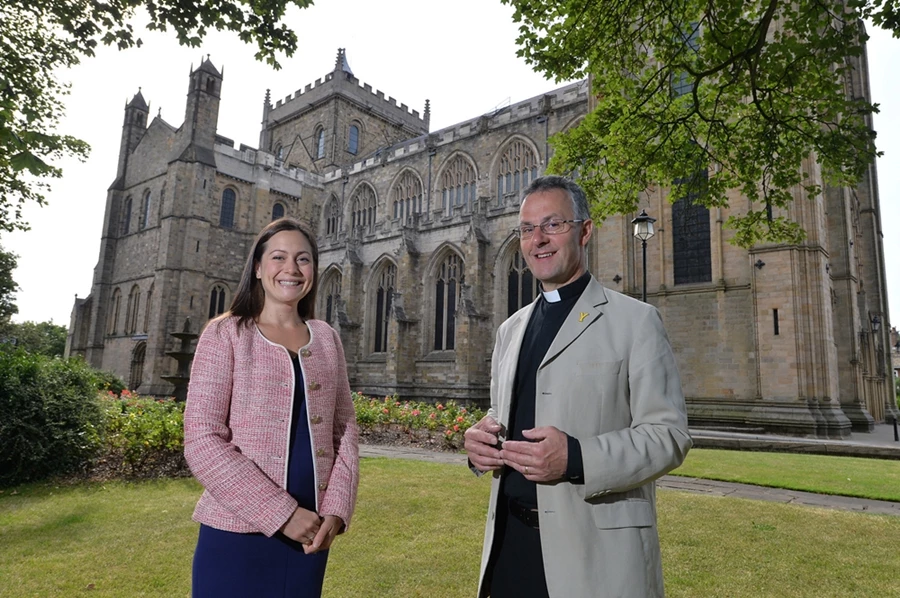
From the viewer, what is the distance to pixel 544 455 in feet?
4.95

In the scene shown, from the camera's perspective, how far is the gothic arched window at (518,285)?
20109 mm

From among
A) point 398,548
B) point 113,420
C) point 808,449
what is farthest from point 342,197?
point 398,548

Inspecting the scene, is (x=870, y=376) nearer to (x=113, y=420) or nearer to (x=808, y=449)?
(x=808, y=449)

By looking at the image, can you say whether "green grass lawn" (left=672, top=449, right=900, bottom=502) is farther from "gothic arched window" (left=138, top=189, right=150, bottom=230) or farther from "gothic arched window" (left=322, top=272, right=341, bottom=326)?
"gothic arched window" (left=138, top=189, right=150, bottom=230)

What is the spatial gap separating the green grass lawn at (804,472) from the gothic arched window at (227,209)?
26221 mm

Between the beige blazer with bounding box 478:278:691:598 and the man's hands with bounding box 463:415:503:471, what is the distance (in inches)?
6.1

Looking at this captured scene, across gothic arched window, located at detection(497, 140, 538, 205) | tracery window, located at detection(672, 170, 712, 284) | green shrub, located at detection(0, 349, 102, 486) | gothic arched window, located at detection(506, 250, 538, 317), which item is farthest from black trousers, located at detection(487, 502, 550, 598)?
gothic arched window, located at detection(497, 140, 538, 205)

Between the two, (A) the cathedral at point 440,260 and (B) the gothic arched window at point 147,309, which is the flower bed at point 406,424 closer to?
(A) the cathedral at point 440,260

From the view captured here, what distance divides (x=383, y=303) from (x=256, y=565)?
2278cm

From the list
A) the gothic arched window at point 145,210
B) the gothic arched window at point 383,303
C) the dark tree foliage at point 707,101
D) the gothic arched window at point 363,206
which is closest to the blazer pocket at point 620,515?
the dark tree foliage at point 707,101

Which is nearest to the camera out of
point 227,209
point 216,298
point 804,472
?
point 804,472

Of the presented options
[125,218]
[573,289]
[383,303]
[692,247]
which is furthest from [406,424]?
[125,218]

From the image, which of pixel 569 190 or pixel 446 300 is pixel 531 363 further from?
pixel 446 300

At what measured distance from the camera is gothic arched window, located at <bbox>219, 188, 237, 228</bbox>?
28.8 meters
